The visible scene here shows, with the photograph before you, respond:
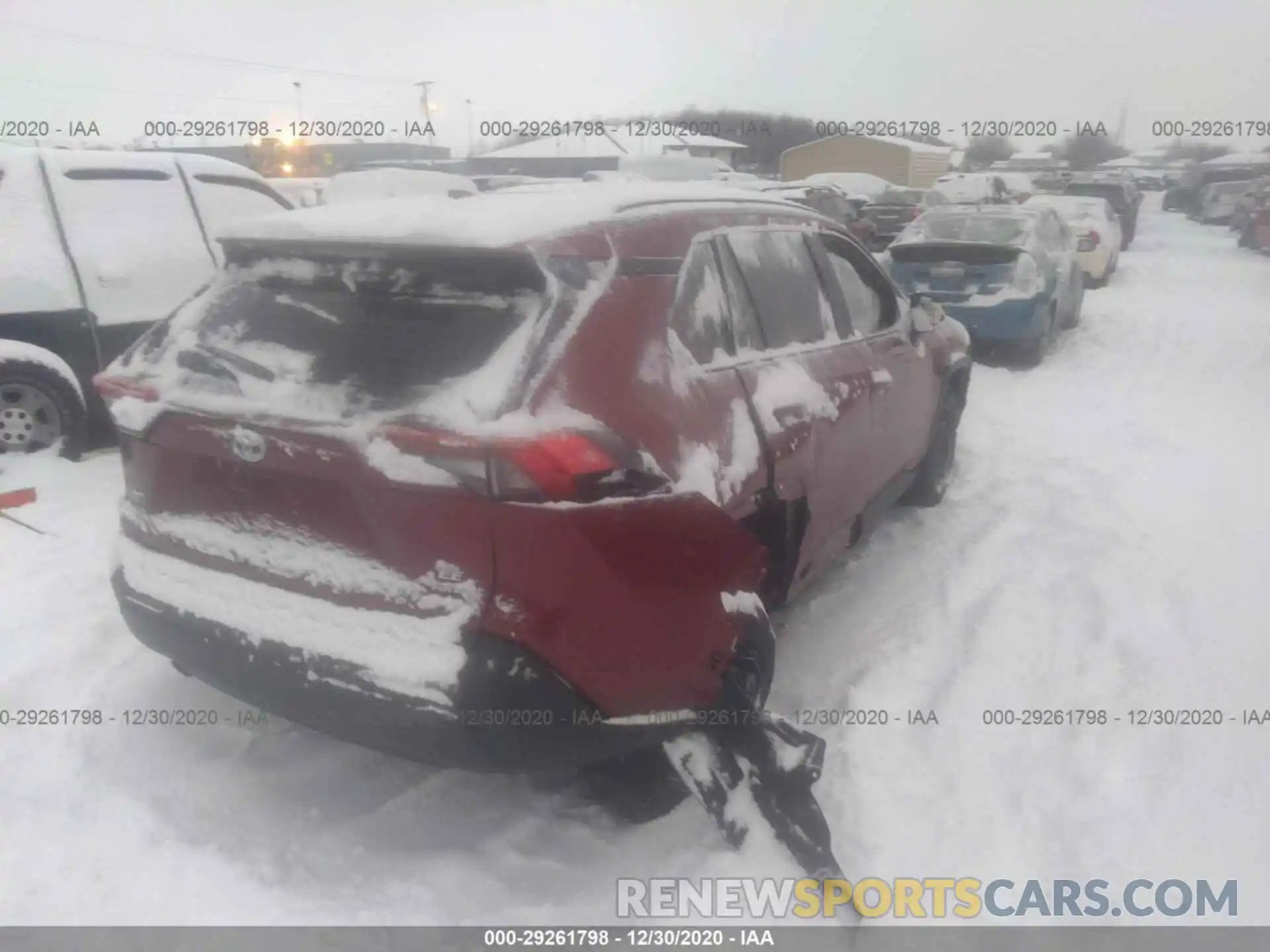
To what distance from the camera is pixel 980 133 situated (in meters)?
8.23

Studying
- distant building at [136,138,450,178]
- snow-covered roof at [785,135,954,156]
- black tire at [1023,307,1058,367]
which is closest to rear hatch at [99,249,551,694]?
black tire at [1023,307,1058,367]

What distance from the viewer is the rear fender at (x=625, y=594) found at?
2.26 m

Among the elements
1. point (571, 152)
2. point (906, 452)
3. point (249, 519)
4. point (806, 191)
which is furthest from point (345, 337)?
point (571, 152)

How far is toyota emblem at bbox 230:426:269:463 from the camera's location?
2.44m

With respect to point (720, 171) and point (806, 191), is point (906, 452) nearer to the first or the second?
point (806, 191)

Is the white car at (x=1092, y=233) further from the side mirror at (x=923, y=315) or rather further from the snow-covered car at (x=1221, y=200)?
the snow-covered car at (x=1221, y=200)

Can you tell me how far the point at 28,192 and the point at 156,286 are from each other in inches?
33.3

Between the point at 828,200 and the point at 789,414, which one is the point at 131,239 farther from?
the point at 828,200

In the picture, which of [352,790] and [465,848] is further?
[352,790]

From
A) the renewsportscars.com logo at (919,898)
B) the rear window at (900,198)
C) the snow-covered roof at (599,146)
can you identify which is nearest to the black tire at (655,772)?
the renewsportscars.com logo at (919,898)

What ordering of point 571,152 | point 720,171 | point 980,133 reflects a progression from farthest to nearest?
point 571,152
point 720,171
point 980,133

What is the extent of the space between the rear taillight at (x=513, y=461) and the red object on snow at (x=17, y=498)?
382cm

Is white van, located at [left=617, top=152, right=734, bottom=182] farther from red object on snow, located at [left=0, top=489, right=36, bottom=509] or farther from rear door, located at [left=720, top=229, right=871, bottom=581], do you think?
rear door, located at [left=720, top=229, right=871, bottom=581]

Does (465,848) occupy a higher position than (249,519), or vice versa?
(249,519)
